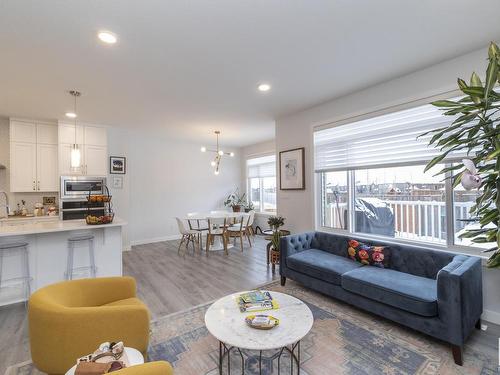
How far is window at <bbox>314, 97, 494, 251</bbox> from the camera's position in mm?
2871

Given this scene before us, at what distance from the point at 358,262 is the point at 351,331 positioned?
967 millimetres

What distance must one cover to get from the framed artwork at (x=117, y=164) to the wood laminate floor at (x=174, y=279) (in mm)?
1893

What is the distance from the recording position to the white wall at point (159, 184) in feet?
19.6

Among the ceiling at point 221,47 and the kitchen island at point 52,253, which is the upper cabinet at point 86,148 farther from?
the kitchen island at point 52,253

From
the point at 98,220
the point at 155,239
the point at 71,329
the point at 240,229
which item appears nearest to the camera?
the point at 71,329

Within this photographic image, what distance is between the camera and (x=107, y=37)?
2260 mm

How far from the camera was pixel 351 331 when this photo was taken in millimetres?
2406

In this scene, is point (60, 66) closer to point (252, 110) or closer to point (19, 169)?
point (252, 110)

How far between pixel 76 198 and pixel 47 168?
2.72 feet

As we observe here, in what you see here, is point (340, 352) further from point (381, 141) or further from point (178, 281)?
point (381, 141)

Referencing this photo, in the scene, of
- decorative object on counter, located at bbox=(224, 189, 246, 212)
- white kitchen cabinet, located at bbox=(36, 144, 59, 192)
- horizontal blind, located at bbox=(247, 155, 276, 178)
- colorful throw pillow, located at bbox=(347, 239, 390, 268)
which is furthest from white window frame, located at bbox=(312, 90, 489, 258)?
white kitchen cabinet, located at bbox=(36, 144, 59, 192)

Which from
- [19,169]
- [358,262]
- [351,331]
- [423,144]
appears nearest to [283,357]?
[351,331]

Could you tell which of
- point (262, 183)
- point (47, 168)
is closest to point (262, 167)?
point (262, 183)

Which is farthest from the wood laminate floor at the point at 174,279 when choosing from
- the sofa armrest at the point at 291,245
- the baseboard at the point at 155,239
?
the sofa armrest at the point at 291,245
